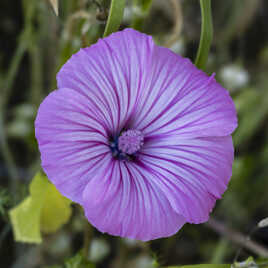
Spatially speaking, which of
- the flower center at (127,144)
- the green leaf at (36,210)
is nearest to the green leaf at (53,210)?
the green leaf at (36,210)

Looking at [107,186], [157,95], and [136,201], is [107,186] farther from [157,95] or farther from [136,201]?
[157,95]

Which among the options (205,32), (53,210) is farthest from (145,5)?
(53,210)

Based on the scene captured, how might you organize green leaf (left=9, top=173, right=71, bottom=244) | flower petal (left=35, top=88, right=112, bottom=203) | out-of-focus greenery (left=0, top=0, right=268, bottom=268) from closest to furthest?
flower petal (left=35, top=88, right=112, bottom=203) < green leaf (left=9, top=173, right=71, bottom=244) < out-of-focus greenery (left=0, top=0, right=268, bottom=268)

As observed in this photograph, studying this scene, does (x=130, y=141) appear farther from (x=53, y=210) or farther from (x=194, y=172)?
(x=53, y=210)

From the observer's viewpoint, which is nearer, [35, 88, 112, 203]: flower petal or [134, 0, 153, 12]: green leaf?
[35, 88, 112, 203]: flower petal

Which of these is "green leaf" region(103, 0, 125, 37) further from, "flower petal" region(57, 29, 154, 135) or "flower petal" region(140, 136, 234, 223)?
"flower petal" region(140, 136, 234, 223)

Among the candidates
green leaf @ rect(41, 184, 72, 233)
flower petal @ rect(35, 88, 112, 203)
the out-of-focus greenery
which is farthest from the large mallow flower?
the out-of-focus greenery

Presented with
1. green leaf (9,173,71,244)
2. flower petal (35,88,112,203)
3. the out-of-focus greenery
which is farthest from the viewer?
the out-of-focus greenery

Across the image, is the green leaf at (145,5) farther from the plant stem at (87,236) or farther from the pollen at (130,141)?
the plant stem at (87,236)
